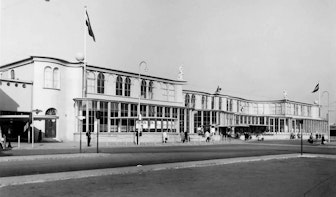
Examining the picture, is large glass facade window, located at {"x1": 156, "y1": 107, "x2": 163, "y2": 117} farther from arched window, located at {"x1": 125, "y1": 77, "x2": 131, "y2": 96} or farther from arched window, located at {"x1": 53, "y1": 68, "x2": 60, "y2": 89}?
arched window, located at {"x1": 53, "y1": 68, "x2": 60, "y2": 89}

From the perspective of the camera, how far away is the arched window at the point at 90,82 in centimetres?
4972

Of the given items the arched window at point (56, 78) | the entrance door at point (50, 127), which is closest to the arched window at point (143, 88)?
the arched window at point (56, 78)

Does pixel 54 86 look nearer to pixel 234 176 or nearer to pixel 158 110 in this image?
pixel 158 110

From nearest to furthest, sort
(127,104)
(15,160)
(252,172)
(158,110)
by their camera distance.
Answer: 1. (252,172)
2. (15,160)
3. (127,104)
4. (158,110)

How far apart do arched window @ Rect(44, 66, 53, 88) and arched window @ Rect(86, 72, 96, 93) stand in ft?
16.6

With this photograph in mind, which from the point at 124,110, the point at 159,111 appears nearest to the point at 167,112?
the point at 159,111

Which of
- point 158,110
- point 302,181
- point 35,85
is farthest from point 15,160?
point 158,110

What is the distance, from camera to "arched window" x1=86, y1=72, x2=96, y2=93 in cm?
4972

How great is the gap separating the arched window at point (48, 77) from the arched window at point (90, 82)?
5.05 m

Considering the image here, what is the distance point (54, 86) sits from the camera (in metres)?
46.3

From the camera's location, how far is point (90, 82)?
164ft

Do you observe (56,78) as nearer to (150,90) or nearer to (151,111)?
(151,111)

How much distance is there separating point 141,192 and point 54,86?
38.5 m

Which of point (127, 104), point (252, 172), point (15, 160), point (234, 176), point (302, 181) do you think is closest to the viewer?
point (302, 181)
